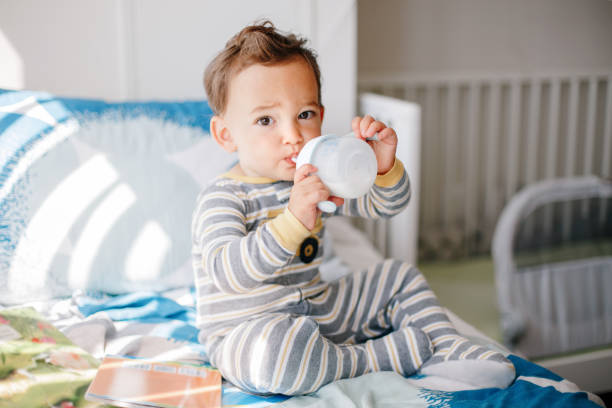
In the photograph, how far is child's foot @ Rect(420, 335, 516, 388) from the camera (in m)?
0.78

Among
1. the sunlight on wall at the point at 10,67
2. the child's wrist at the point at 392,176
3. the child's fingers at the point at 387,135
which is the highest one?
the sunlight on wall at the point at 10,67

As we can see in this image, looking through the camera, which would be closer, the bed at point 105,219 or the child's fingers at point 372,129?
the child's fingers at point 372,129

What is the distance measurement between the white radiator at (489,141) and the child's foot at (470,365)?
1386mm

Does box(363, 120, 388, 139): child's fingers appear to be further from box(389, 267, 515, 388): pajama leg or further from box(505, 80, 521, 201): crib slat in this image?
box(505, 80, 521, 201): crib slat

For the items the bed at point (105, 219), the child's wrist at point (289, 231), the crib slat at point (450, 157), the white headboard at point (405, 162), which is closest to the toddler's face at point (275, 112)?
the child's wrist at point (289, 231)

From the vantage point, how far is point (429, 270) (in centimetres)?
217

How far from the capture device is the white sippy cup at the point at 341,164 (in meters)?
0.72

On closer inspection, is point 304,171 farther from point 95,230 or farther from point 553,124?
point 553,124

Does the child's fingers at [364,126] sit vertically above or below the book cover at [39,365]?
above

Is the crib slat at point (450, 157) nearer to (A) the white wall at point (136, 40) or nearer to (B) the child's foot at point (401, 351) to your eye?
(A) the white wall at point (136, 40)

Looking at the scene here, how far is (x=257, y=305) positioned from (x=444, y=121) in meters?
1.52

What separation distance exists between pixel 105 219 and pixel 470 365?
0.72 m

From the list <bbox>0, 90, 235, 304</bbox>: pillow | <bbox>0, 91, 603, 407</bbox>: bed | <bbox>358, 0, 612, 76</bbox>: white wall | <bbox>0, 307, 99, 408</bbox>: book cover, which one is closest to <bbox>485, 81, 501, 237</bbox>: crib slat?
<bbox>358, 0, 612, 76</bbox>: white wall

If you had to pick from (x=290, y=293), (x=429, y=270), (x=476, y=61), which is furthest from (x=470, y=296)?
(x=290, y=293)
